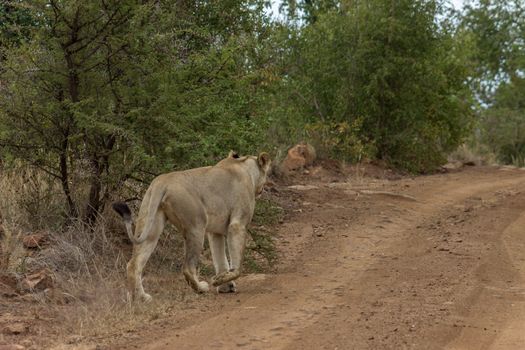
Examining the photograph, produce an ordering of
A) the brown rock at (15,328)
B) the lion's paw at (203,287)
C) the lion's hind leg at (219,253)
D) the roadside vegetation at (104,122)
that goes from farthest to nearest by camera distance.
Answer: the roadside vegetation at (104,122) → the lion's hind leg at (219,253) → the lion's paw at (203,287) → the brown rock at (15,328)

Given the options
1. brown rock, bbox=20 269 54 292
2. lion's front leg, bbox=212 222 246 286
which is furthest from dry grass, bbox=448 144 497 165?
brown rock, bbox=20 269 54 292

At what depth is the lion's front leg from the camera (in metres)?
8.70

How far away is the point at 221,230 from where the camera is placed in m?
9.24

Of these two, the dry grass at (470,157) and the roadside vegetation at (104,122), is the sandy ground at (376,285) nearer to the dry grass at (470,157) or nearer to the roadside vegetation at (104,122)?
the roadside vegetation at (104,122)

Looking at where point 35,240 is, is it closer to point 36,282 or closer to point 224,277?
point 36,282

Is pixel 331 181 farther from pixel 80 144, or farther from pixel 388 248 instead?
pixel 80 144

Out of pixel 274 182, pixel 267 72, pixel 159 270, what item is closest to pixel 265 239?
pixel 159 270

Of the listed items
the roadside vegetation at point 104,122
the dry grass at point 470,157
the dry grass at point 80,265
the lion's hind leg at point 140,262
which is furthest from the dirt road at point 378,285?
the dry grass at point 470,157

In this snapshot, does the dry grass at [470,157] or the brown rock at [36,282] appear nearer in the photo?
the brown rock at [36,282]

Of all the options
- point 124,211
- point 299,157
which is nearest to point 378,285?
point 124,211

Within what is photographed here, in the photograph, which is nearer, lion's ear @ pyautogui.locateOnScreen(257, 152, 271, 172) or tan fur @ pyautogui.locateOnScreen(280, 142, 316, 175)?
lion's ear @ pyautogui.locateOnScreen(257, 152, 271, 172)

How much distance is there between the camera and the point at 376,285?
9297 mm

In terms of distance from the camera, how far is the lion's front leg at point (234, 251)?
8695 millimetres

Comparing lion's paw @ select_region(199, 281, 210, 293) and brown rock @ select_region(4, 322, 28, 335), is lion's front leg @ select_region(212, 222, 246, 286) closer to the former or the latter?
lion's paw @ select_region(199, 281, 210, 293)
